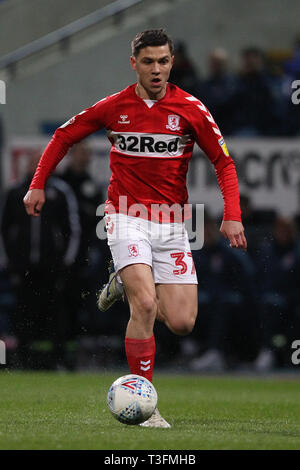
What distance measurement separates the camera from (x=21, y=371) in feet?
36.9

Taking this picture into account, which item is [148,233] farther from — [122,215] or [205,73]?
[205,73]

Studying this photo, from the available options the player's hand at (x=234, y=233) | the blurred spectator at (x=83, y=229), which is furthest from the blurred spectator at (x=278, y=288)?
the player's hand at (x=234, y=233)

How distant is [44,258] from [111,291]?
3903 mm

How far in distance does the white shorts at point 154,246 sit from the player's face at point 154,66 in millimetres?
874

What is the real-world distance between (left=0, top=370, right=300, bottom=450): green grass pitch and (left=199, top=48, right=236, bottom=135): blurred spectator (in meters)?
3.67

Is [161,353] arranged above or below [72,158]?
below

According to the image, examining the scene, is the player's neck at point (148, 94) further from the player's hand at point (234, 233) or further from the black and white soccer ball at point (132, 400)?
the black and white soccer ball at point (132, 400)

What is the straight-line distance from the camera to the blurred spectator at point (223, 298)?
1235 centimetres

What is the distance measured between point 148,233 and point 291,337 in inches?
228

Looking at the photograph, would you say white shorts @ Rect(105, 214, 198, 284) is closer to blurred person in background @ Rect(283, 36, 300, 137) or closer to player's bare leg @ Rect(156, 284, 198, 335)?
player's bare leg @ Rect(156, 284, 198, 335)

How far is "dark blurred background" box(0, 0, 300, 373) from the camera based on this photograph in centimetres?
1180

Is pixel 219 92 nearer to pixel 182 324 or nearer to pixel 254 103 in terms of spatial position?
pixel 254 103

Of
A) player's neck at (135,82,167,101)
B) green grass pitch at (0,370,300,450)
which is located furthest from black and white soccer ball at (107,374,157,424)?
player's neck at (135,82,167,101)
